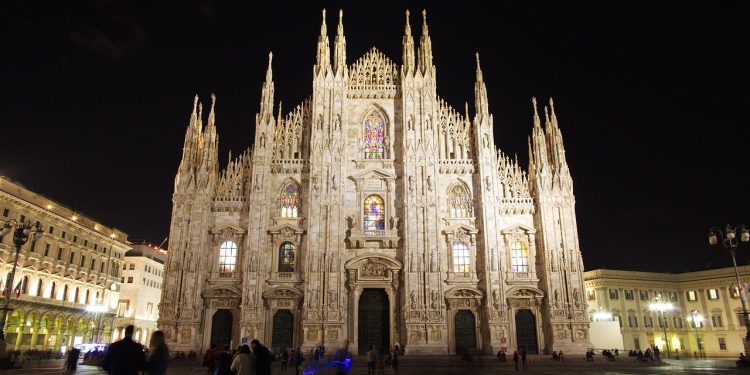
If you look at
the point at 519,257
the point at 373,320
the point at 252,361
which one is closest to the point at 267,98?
the point at 373,320

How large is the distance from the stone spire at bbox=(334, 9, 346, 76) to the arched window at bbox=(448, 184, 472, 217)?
13014 millimetres

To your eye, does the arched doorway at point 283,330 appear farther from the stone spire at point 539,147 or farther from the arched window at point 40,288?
the arched window at point 40,288

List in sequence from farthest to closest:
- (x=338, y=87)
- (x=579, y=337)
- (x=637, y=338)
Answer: (x=637, y=338), (x=338, y=87), (x=579, y=337)

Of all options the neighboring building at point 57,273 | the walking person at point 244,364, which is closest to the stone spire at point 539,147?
the walking person at point 244,364

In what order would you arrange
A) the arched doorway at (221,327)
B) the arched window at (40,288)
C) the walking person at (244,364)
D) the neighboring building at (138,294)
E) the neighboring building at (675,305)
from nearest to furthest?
1. the walking person at (244,364)
2. the arched doorway at (221,327)
3. the arched window at (40,288)
4. the neighboring building at (675,305)
5. the neighboring building at (138,294)

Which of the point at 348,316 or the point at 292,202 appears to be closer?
the point at 348,316

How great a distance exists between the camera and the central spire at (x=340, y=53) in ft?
138

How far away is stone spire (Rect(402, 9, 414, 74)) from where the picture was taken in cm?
4203

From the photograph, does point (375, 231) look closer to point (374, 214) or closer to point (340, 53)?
point (374, 214)

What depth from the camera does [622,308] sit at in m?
62.9

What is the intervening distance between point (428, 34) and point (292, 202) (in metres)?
18.0

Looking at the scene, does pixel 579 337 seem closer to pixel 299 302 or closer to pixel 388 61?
pixel 299 302

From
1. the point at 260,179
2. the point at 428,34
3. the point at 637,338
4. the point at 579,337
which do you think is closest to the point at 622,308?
the point at 637,338

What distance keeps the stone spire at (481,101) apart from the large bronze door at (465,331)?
1472cm
